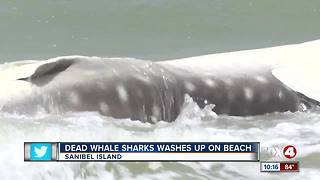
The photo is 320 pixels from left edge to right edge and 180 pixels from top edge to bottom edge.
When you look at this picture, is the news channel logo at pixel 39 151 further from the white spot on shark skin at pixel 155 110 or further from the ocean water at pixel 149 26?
the ocean water at pixel 149 26

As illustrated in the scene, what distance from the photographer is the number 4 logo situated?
3.04 meters

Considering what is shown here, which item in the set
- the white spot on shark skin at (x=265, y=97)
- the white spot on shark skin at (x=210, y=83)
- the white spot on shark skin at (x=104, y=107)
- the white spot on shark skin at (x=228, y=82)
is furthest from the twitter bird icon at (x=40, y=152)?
the white spot on shark skin at (x=265, y=97)

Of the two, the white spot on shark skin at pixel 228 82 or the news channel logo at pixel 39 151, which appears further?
the white spot on shark skin at pixel 228 82

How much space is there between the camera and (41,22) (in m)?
8.73

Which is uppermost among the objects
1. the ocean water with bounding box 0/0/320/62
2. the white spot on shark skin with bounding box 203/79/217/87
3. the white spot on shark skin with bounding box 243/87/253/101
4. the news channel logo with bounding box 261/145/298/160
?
the ocean water with bounding box 0/0/320/62

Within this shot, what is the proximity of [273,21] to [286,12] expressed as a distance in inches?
15.3

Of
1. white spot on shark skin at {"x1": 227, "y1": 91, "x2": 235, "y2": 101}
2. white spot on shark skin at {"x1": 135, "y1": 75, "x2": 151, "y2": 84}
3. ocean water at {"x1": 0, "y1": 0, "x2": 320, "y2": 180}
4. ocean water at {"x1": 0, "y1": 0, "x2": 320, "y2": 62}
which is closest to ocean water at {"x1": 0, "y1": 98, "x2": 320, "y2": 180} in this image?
ocean water at {"x1": 0, "y1": 0, "x2": 320, "y2": 180}

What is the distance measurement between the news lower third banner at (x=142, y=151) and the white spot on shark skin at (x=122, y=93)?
0.37 meters

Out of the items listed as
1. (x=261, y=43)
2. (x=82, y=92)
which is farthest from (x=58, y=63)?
(x=261, y=43)

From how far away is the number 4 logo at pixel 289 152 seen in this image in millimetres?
3039

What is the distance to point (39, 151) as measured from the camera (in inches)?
106

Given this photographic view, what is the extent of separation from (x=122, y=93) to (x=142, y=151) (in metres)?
0.45

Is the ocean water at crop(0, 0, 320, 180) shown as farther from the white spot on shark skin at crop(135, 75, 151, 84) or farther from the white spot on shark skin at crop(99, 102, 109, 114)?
the white spot on shark skin at crop(135, 75, 151, 84)

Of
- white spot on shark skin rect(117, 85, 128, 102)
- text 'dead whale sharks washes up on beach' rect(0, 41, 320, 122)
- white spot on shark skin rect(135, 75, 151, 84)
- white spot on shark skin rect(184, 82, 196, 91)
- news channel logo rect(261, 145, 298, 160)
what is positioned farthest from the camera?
white spot on shark skin rect(184, 82, 196, 91)
